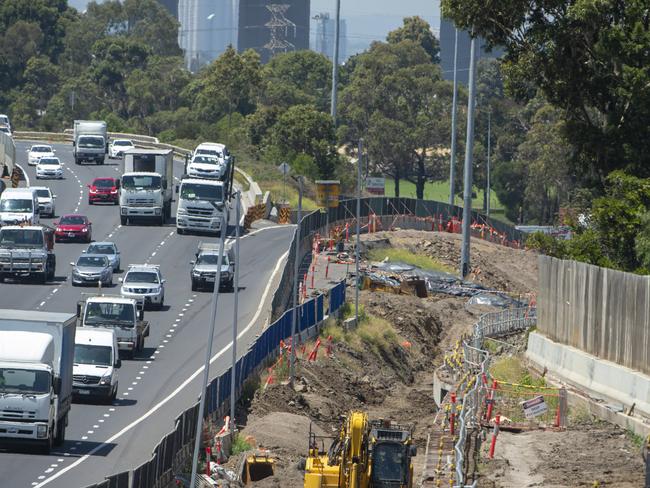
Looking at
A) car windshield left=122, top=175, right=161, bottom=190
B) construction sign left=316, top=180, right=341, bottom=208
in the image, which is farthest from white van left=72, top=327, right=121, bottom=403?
construction sign left=316, top=180, right=341, bottom=208

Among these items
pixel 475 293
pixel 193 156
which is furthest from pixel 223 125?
pixel 475 293

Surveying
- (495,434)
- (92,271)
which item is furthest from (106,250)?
(495,434)

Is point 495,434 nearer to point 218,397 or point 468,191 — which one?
point 218,397

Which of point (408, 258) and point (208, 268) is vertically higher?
point (208, 268)

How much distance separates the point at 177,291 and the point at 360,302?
9.97m

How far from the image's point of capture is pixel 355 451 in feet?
96.0

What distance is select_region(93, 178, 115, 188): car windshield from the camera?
3258 inches

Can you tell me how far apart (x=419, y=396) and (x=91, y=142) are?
5176 centimetres

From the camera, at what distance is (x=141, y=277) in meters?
56.2

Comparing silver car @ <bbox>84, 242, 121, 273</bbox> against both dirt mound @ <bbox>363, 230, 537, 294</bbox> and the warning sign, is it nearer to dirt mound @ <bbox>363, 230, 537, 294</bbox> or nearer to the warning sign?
dirt mound @ <bbox>363, 230, 537, 294</bbox>

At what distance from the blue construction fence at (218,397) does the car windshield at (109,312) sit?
404cm

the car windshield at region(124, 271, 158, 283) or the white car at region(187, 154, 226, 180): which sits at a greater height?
the white car at region(187, 154, 226, 180)

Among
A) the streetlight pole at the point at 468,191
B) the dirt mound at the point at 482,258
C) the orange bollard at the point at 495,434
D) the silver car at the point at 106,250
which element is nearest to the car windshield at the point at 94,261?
the silver car at the point at 106,250

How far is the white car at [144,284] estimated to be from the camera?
55.5m
